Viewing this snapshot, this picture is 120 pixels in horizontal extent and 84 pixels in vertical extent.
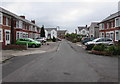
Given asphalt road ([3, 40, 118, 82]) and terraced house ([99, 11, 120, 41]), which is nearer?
asphalt road ([3, 40, 118, 82])

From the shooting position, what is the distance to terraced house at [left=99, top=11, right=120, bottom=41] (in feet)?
97.2

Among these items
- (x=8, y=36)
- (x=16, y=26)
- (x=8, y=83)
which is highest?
(x=16, y=26)

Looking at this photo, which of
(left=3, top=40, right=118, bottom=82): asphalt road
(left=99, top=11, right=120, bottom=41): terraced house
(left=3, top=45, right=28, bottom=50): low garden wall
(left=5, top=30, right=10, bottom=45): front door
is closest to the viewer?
Answer: (left=3, top=40, right=118, bottom=82): asphalt road

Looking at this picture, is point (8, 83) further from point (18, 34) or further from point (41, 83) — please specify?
point (18, 34)

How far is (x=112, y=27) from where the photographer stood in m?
32.6

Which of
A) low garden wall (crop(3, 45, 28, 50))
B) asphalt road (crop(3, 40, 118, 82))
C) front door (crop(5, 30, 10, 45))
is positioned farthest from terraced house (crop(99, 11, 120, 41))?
front door (crop(5, 30, 10, 45))

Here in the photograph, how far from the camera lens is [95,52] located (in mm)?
15836

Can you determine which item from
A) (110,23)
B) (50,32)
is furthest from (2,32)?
(50,32)

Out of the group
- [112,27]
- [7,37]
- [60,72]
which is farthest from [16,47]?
[112,27]

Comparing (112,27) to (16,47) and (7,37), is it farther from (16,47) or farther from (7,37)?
(7,37)

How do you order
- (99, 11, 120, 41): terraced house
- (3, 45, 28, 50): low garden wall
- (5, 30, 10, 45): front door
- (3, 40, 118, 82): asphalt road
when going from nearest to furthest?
(3, 40, 118, 82): asphalt road < (3, 45, 28, 50): low garden wall < (5, 30, 10, 45): front door < (99, 11, 120, 41): terraced house

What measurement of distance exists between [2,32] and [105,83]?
21.0 metres

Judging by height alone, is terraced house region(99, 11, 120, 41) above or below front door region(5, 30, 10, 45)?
above

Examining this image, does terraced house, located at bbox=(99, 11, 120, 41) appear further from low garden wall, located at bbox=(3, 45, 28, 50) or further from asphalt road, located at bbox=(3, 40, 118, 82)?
asphalt road, located at bbox=(3, 40, 118, 82)
